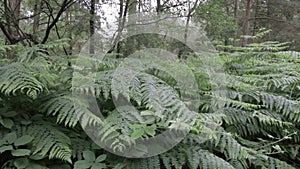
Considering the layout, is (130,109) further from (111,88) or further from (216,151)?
(216,151)

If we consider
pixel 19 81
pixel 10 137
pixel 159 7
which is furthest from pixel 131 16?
pixel 10 137

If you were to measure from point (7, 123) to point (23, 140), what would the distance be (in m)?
0.11

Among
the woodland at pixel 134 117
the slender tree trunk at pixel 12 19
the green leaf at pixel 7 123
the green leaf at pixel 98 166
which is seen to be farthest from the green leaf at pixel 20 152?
the slender tree trunk at pixel 12 19

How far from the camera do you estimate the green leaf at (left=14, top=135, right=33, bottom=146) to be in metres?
0.93

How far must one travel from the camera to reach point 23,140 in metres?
0.94

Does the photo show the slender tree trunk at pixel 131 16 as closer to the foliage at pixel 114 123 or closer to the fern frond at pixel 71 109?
the foliage at pixel 114 123

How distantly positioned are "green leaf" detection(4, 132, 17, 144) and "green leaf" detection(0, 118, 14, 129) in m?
0.03

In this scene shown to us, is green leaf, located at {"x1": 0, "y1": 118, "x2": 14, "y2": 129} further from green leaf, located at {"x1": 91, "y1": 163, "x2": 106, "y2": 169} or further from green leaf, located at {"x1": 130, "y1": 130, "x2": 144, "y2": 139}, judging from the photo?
green leaf, located at {"x1": 130, "y1": 130, "x2": 144, "y2": 139}

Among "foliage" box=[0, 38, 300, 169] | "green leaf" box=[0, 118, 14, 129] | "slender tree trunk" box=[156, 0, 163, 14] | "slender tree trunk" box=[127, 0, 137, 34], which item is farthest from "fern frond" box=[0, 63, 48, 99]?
"slender tree trunk" box=[156, 0, 163, 14]

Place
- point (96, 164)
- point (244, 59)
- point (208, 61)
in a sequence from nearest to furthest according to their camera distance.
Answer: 1. point (96, 164)
2. point (208, 61)
3. point (244, 59)

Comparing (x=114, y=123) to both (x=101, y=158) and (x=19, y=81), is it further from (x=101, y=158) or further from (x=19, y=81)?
(x=19, y=81)

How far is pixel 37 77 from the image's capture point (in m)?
1.11

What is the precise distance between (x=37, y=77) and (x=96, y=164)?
0.48 meters

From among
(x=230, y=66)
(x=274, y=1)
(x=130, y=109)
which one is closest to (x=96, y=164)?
(x=130, y=109)
